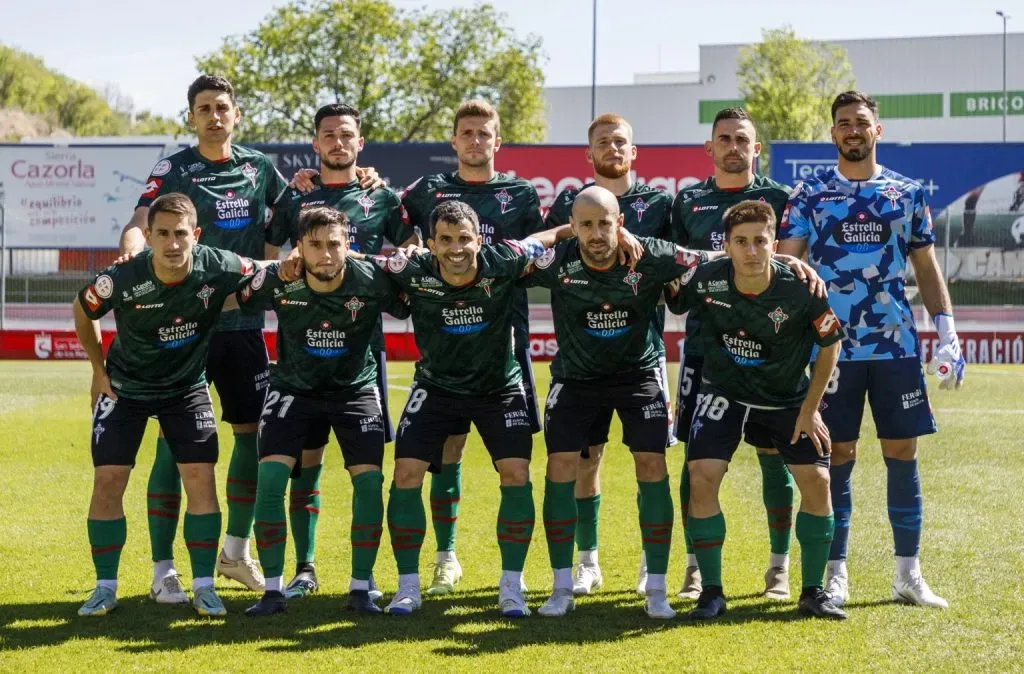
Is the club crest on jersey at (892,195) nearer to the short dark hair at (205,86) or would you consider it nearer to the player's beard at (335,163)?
the player's beard at (335,163)

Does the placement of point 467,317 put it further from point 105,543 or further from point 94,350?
point 105,543

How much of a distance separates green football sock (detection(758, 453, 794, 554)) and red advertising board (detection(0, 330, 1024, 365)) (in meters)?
13.6

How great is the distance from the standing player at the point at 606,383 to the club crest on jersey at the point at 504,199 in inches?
28.7

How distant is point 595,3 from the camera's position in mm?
44375

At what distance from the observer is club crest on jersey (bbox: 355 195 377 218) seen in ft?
21.5

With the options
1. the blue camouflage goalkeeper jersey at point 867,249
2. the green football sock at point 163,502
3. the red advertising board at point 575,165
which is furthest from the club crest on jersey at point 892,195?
the red advertising board at point 575,165

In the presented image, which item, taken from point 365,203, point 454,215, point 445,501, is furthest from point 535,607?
point 365,203

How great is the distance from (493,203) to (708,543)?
6.96 ft

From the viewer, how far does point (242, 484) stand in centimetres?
656

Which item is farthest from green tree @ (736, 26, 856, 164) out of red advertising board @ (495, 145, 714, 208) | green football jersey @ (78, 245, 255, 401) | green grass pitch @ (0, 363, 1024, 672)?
green football jersey @ (78, 245, 255, 401)

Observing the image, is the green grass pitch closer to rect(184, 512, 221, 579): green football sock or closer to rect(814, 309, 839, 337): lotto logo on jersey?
rect(184, 512, 221, 579): green football sock

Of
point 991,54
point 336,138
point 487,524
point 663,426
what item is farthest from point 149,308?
point 991,54

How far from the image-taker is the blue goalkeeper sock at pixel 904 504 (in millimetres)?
6016

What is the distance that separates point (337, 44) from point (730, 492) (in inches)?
1211
